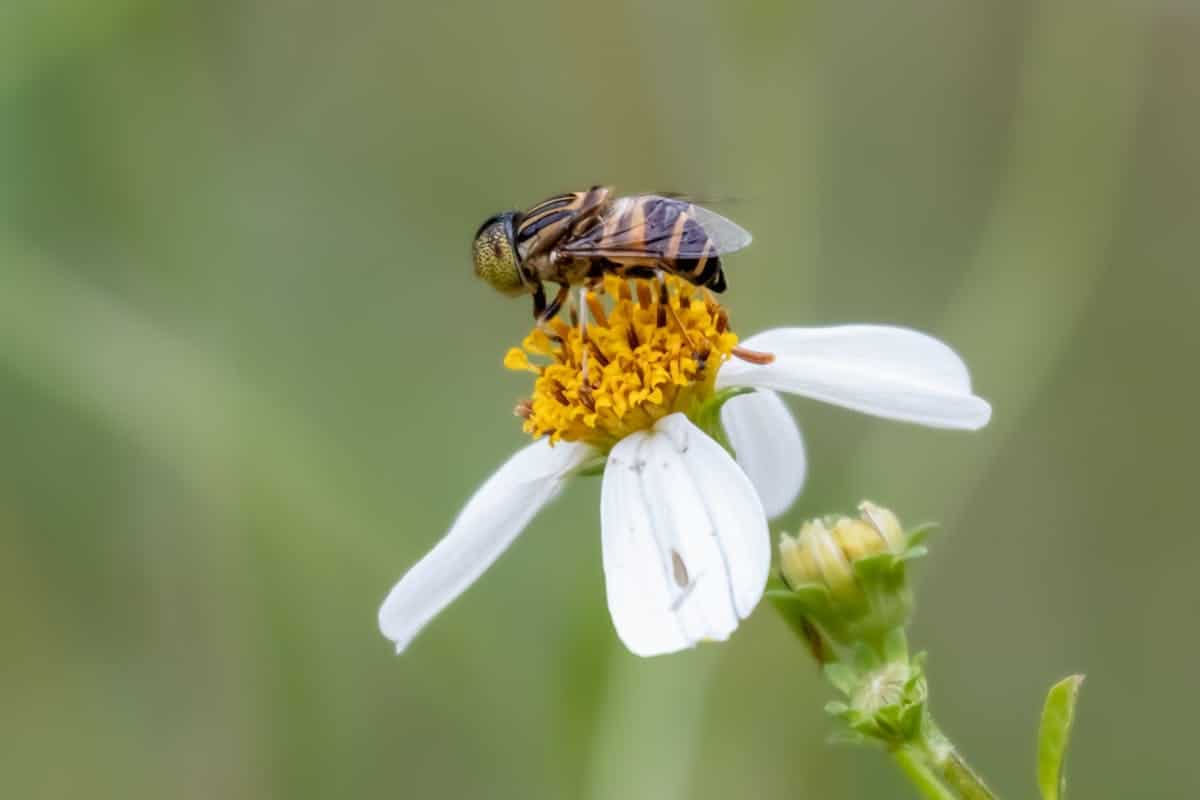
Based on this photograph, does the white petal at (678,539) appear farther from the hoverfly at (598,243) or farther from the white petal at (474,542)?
the hoverfly at (598,243)

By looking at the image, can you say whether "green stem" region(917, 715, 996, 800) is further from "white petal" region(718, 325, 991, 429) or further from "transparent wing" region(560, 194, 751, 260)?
"transparent wing" region(560, 194, 751, 260)

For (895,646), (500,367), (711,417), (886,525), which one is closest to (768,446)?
(711,417)

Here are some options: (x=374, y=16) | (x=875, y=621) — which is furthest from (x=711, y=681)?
(x=374, y=16)

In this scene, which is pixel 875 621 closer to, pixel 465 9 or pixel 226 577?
pixel 226 577

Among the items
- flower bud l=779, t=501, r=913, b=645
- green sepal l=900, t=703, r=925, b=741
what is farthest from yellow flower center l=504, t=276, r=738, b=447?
green sepal l=900, t=703, r=925, b=741

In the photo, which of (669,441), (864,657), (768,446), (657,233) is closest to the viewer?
(864,657)

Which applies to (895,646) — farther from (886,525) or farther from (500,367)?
(500,367)

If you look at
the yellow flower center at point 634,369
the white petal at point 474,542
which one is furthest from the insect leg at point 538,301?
the white petal at point 474,542
